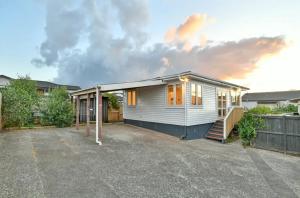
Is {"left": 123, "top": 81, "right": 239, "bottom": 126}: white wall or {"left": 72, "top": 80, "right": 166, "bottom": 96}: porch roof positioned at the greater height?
{"left": 72, "top": 80, "right": 166, "bottom": 96}: porch roof

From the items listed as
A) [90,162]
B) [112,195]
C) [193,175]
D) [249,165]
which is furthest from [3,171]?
[249,165]

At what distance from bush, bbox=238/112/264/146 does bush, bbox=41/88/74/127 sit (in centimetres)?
1167

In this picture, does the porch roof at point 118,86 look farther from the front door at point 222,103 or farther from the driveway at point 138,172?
the front door at point 222,103

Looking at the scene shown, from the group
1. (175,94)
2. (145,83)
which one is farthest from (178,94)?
(145,83)

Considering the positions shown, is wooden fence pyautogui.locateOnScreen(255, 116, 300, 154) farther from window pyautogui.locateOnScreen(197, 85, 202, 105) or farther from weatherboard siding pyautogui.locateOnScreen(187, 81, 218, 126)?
window pyautogui.locateOnScreen(197, 85, 202, 105)

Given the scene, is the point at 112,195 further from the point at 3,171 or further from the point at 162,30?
the point at 162,30

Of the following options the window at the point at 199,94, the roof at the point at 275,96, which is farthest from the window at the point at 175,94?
the roof at the point at 275,96

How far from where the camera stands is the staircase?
1125 cm

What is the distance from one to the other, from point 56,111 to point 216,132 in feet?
36.6

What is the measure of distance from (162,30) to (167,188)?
14.0 meters

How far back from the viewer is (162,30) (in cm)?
1593

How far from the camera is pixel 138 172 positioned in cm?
535

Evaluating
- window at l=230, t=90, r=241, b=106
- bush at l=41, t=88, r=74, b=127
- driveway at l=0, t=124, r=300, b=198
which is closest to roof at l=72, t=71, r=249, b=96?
driveway at l=0, t=124, r=300, b=198

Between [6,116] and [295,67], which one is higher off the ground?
[295,67]
